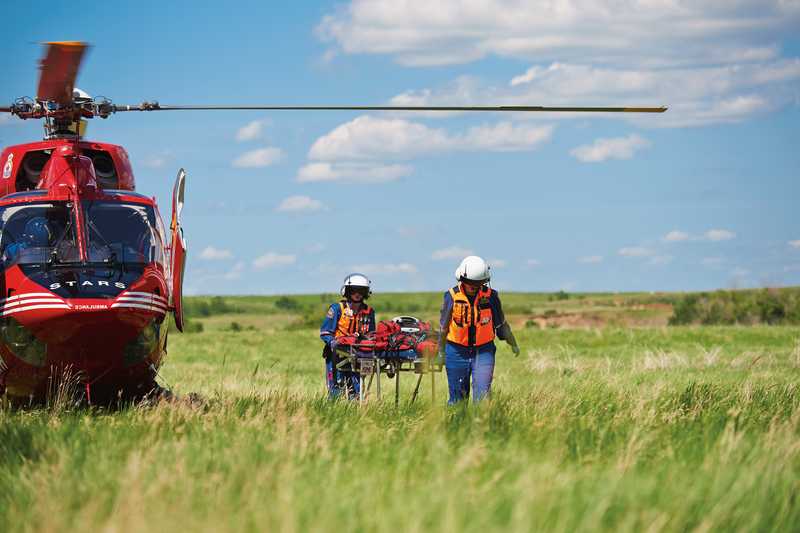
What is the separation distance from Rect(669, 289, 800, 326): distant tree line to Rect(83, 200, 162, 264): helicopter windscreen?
46128 mm

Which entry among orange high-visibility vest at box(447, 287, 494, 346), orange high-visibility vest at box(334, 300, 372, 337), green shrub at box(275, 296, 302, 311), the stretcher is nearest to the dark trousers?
orange high-visibility vest at box(334, 300, 372, 337)

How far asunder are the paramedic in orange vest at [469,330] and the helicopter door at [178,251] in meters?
3.26

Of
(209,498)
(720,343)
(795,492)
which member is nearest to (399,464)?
(209,498)

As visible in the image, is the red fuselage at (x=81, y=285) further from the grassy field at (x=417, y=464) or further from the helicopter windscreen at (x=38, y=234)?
the grassy field at (x=417, y=464)

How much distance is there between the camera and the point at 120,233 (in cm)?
1435

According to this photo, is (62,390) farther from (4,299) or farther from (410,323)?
(410,323)

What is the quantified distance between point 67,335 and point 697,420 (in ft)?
22.7

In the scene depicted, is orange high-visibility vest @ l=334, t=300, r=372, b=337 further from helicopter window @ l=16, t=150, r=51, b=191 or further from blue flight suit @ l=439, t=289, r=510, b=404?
helicopter window @ l=16, t=150, r=51, b=191

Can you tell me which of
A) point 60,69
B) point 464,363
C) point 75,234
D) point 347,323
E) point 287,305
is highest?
point 60,69

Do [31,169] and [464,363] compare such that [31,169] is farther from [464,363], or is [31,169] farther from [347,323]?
[464,363]

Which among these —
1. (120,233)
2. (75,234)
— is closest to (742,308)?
(120,233)

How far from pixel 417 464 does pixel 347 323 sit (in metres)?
7.29

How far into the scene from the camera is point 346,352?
15.6 m

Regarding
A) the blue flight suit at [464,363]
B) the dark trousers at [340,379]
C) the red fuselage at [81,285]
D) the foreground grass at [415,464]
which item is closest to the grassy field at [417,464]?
the foreground grass at [415,464]
